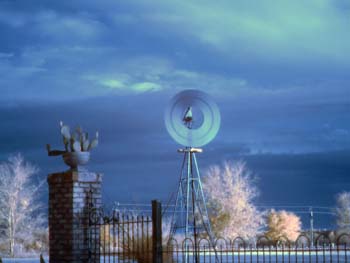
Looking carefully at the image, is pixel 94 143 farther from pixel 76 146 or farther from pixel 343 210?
pixel 343 210

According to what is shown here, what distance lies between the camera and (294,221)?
2717cm

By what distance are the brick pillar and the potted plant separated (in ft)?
0.73

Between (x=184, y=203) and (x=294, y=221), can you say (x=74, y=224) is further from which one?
(x=294, y=221)

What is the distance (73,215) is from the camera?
11.1 meters

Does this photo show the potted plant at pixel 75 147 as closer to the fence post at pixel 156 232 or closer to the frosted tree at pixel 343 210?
the fence post at pixel 156 232

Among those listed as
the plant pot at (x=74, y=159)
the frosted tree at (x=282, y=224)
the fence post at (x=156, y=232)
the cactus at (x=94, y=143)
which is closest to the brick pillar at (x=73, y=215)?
the plant pot at (x=74, y=159)

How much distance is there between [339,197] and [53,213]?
19231mm

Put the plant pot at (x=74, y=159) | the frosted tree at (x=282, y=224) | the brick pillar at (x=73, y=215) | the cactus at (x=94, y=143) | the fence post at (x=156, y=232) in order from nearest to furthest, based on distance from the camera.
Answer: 1. the fence post at (x=156, y=232)
2. the brick pillar at (x=73, y=215)
3. the plant pot at (x=74, y=159)
4. the cactus at (x=94, y=143)
5. the frosted tree at (x=282, y=224)

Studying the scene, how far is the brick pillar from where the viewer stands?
11133mm

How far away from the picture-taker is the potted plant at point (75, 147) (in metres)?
11.3

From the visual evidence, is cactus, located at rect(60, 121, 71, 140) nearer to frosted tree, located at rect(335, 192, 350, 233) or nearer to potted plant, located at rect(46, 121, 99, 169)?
potted plant, located at rect(46, 121, 99, 169)

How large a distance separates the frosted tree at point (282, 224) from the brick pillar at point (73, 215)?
1665 centimetres

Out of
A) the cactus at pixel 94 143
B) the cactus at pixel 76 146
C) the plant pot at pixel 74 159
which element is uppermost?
the cactus at pixel 94 143

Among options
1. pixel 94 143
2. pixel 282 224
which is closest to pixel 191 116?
pixel 94 143
